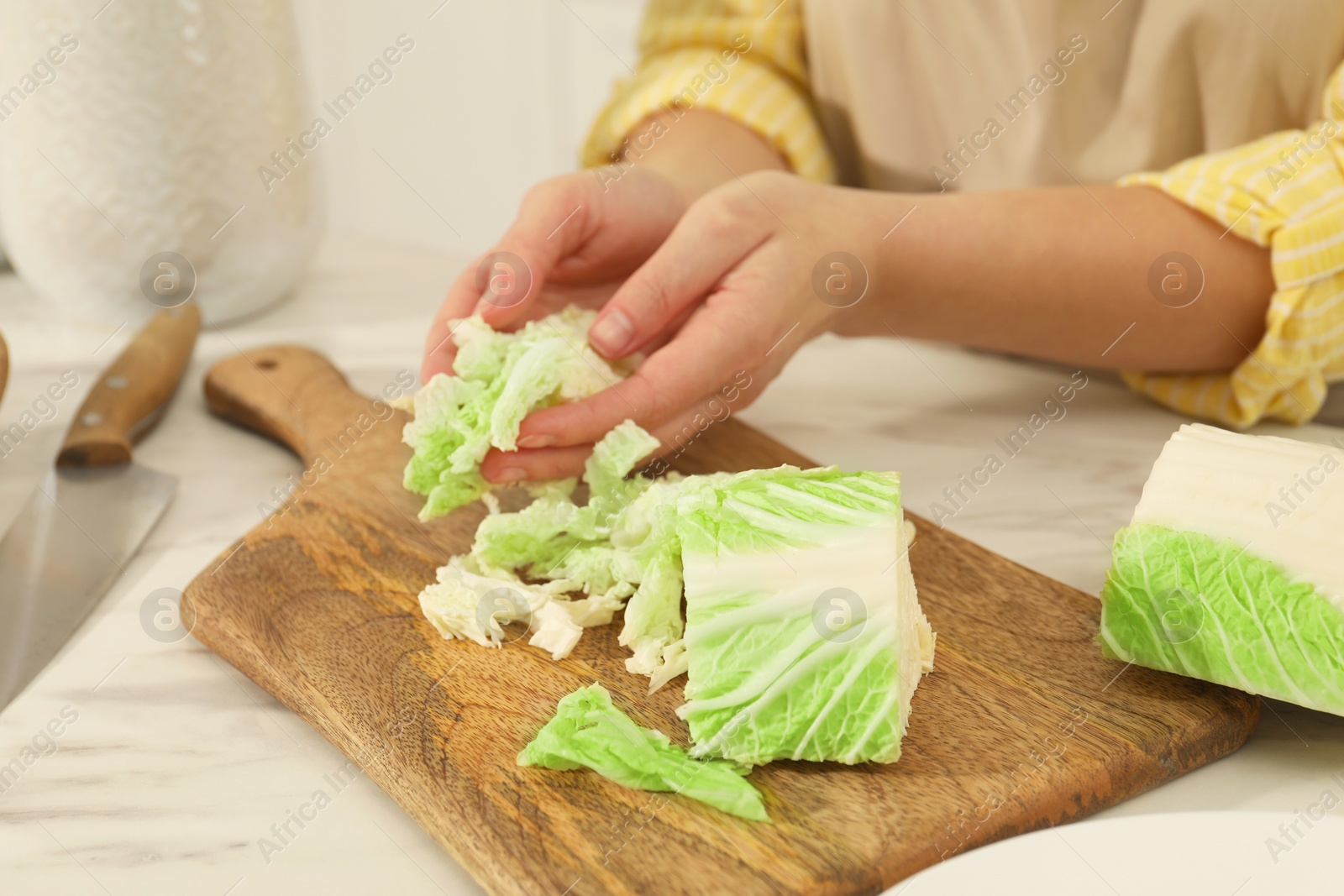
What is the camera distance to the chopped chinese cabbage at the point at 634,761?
101cm

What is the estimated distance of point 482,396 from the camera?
58.4 inches

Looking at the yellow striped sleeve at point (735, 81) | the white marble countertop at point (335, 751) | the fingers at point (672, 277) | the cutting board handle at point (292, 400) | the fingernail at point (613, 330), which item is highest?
the yellow striped sleeve at point (735, 81)

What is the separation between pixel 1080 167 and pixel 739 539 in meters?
1.27

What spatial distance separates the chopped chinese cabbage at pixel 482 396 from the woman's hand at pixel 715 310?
29mm

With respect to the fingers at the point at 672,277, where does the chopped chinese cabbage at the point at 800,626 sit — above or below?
below

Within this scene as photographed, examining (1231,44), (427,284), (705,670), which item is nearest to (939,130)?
(1231,44)

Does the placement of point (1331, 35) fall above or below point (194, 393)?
above

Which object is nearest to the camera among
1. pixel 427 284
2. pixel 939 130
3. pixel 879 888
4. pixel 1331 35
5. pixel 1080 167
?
pixel 879 888

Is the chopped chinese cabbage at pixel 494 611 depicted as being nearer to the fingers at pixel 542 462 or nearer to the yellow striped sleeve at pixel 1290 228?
the fingers at pixel 542 462

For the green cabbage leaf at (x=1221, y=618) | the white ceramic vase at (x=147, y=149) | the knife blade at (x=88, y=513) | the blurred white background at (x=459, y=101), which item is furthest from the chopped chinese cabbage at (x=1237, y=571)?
the blurred white background at (x=459, y=101)

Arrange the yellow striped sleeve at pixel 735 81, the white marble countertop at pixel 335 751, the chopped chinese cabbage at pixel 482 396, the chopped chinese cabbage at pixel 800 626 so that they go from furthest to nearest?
the yellow striped sleeve at pixel 735 81, the chopped chinese cabbage at pixel 482 396, the chopped chinese cabbage at pixel 800 626, the white marble countertop at pixel 335 751

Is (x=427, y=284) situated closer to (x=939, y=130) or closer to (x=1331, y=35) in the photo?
(x=939, y=130)

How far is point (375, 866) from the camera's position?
1.01 meters

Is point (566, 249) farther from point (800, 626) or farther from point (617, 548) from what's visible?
point (800, 626)
